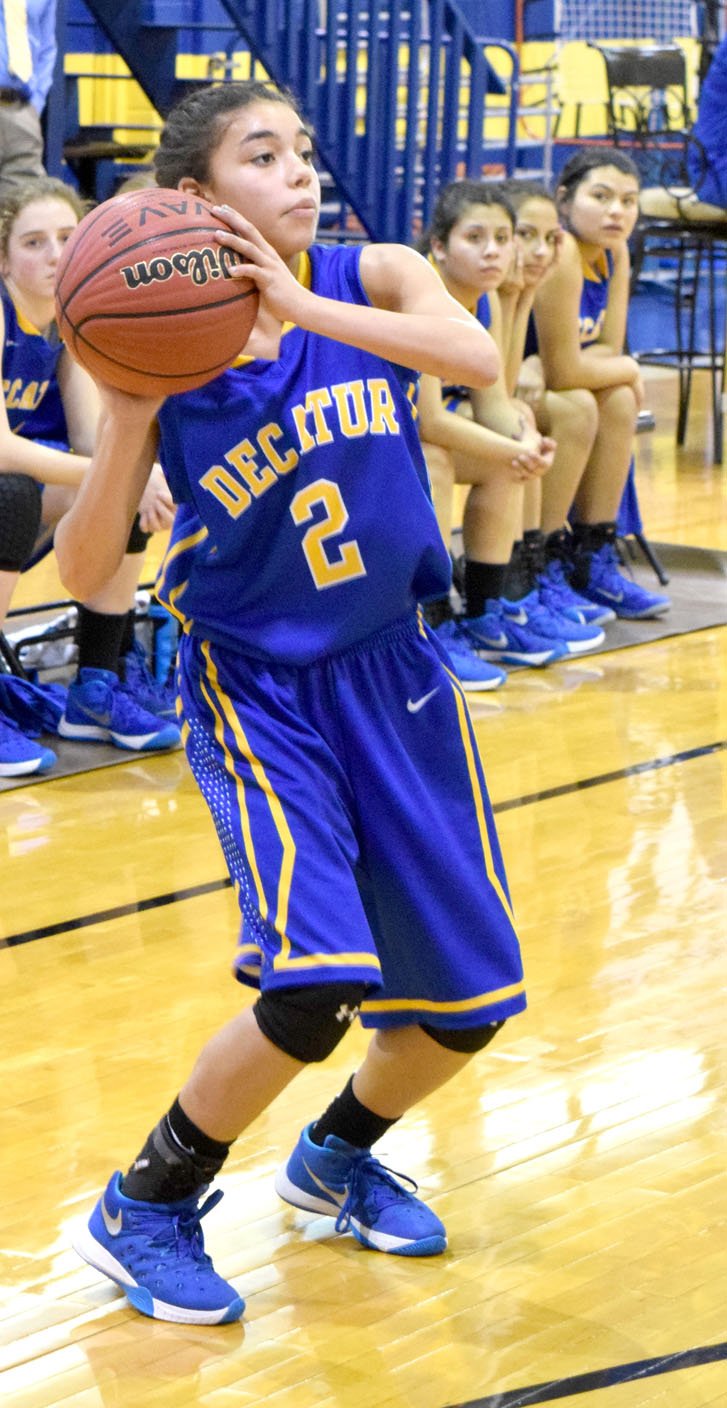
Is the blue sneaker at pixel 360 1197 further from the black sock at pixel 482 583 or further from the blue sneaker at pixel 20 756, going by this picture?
the black sock at pixel 482 583

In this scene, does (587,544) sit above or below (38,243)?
below

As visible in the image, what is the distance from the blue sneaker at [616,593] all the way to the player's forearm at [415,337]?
3.73m

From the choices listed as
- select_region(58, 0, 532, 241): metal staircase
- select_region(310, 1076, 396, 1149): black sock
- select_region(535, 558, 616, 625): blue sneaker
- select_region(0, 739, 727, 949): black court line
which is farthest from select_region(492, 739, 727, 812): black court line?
select_region(58, 0, 532, 241): metal staircase

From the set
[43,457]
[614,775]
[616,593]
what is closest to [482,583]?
[616,593]

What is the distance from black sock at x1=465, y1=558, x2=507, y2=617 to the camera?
5367 millimetres

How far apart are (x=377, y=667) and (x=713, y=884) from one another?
1.62 meters

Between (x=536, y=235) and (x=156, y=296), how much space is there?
353 centimetres

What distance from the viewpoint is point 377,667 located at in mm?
2197

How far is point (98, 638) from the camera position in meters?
4.52

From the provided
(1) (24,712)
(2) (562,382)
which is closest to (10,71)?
(2) (562,382)

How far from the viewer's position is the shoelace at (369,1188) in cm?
235

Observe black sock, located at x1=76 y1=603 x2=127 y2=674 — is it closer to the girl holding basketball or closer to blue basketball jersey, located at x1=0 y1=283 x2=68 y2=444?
the girl holding basketball

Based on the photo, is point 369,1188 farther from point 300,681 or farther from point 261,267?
point 261,267

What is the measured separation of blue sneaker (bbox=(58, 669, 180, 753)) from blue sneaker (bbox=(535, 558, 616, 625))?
153 centimetres
